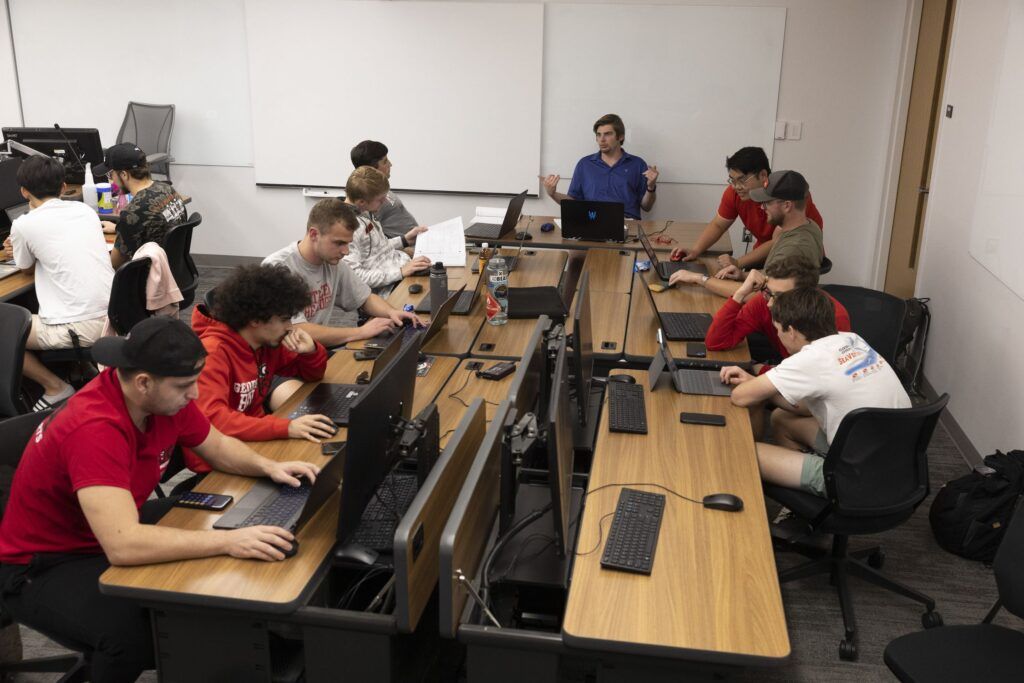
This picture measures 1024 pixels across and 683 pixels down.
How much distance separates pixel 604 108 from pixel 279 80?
8.72ft

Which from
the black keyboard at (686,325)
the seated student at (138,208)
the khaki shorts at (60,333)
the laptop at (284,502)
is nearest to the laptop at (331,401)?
the laptop at (284,502)

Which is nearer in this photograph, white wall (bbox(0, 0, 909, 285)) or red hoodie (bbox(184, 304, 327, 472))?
red hoodie (bbox(184, 304, 327, 472))

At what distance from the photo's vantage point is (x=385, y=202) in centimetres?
555

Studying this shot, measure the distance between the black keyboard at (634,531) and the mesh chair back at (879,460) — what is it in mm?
737

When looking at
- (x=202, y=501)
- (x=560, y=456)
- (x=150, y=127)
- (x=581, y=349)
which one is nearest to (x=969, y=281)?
(x=581, y=349)

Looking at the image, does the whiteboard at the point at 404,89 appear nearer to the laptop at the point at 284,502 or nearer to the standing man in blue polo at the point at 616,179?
the standing man in blue polo at the point at 616,179

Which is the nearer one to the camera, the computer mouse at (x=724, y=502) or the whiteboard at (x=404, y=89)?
the computer mouse at (x=724, y=502)

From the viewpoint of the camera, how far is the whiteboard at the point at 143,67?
7.41m

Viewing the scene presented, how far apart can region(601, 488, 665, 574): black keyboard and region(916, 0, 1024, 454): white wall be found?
2.26 m

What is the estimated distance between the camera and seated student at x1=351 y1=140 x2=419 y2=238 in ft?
18.0

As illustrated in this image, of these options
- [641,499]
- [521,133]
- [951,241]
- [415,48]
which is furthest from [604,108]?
[641,499]

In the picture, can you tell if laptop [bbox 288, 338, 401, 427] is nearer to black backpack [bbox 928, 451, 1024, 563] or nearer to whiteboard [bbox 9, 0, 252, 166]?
black backpack [bbox 928, 451, 1024, 563]

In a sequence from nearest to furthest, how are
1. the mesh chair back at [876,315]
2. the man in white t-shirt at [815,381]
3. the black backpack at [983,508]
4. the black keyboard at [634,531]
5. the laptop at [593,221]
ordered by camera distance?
1. the black keyboard at [634,531]
2. the man in white t-shirt at [815,381]
3. the black backpack at [983,508]
4. the mesh chair back at [876,315]
5. the laptop at [593,221]

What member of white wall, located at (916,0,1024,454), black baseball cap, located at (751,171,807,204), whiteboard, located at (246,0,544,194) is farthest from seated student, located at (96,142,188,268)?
white wall, located at (916,0,1024,454)
